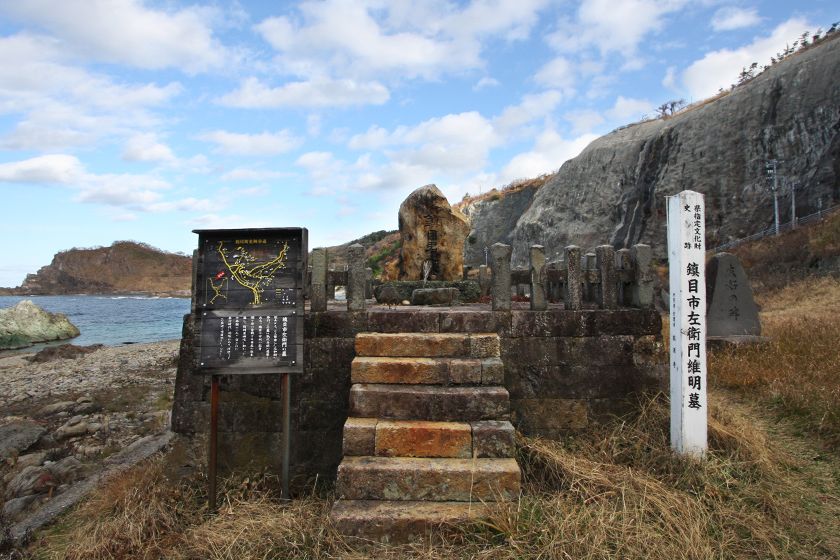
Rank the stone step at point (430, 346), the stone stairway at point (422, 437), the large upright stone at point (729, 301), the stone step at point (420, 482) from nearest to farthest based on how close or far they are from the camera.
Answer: the stone stairway at point (422, 437), the stone step at point (420, 482), the stone step at point (430, 346), the large upright stone at point (729, 301)

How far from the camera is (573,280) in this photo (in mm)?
5414

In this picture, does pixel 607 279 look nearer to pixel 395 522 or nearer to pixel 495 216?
pixel 395 522

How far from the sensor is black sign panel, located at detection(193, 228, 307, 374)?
4.35 m

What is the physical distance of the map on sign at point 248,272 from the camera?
14.6 feet

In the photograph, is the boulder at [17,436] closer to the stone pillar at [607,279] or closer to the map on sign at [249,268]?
the map on sign at [249,268]

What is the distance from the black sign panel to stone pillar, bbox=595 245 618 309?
3293mm

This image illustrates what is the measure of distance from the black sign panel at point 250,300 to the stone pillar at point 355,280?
2.79 ft

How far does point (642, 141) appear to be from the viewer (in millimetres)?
29453

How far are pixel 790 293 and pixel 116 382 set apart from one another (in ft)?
73.4

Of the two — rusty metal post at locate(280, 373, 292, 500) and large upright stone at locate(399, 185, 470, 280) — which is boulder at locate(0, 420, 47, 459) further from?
large upright stone at locate(399, 185, 470, 280)

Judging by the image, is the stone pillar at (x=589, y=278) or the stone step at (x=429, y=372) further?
the stone pillar at (x=589, y=278)

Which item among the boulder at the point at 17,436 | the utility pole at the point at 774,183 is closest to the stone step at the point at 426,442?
the boulder at the point at 17,436

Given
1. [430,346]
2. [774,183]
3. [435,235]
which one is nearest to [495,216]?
[774,183]

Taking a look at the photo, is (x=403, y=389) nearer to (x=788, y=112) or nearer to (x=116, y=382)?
(x=116, y=382)
